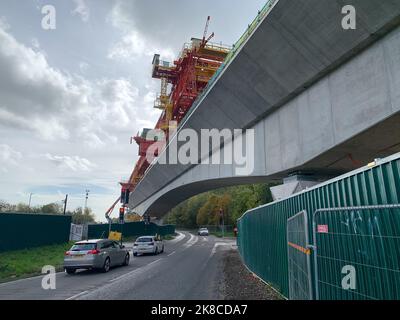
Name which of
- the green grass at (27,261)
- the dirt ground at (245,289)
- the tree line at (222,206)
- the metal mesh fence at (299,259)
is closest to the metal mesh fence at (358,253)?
the metal mesh fence at (299,259)

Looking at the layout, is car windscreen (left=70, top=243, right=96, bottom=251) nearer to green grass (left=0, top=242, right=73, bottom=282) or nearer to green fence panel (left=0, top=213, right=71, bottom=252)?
green grass (left=0, top=242, right=73, bottom=282)

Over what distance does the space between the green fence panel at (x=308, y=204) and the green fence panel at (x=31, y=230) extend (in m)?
16.4

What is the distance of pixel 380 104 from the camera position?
7.91 meters

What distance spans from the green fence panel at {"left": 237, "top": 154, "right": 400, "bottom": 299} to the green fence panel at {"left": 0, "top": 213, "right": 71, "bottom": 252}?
53.9 ft

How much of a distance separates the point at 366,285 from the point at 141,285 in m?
8.02

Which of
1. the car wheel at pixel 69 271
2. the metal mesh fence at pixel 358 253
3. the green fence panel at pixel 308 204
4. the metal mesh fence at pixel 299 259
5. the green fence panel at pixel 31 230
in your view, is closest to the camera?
the metal mesh fence at pixel 358 253

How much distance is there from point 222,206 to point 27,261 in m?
71.9

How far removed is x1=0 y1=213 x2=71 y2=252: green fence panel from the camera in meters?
20.8

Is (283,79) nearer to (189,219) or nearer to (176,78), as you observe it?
(176,78)

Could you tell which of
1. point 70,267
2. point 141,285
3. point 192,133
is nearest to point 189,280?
point 141,285

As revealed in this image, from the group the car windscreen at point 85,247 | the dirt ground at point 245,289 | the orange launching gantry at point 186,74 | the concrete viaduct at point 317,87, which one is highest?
the orange launching gantry at point 186,74

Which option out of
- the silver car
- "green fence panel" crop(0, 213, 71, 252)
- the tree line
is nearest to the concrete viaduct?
the silver car

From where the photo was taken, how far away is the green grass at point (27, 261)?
14.1m

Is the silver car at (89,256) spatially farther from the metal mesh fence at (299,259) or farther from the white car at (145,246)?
the metal mesh fence at (299,259)
